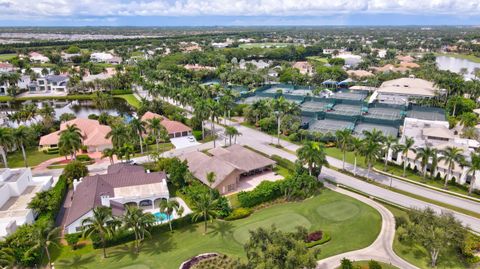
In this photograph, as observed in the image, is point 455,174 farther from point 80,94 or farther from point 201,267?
point 80,94

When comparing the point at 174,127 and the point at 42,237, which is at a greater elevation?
the point at 42,237

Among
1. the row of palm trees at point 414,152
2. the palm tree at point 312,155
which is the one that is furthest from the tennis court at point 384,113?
the palm tree at point 312,155

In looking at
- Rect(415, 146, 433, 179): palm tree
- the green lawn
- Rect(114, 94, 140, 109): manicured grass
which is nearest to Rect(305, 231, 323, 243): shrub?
the green lawn

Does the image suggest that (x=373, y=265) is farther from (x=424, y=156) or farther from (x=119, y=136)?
(x=119, y=136)

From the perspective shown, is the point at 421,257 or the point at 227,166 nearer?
the point at 421,257

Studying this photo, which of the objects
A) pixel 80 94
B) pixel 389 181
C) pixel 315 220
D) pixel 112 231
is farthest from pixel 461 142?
pixel 80 94

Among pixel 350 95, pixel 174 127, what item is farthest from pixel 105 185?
pixel 350 95

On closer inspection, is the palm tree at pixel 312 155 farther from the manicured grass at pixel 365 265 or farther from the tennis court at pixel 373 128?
the tennis court at pixel 373 128
